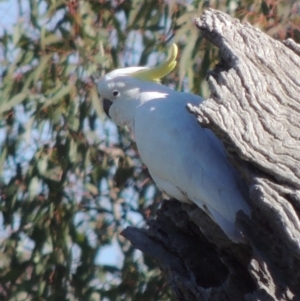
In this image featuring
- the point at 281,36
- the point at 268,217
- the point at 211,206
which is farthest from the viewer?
the point at 281,36

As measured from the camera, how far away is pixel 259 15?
3342 mm

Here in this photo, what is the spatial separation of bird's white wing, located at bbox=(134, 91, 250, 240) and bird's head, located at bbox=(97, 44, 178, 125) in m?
0.12

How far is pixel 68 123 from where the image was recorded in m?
3.30

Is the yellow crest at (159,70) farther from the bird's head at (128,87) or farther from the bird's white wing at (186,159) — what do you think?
the bird's white wing at (186,159)

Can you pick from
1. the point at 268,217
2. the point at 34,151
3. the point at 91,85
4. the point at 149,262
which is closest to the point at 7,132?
the point at 34,151

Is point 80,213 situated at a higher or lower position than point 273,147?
lower

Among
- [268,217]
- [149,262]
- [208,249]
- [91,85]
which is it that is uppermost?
[268,217]

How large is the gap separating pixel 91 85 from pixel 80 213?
1.49 feet

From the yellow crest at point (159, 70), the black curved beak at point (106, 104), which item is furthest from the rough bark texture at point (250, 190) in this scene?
the black curved beak at point (106, 104)

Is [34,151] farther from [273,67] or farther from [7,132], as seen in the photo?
[273,67]

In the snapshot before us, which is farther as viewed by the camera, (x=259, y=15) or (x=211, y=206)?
(x=259, y=15)

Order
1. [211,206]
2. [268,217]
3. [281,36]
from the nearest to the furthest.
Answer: [268,217]
[211,206]
[281,36]

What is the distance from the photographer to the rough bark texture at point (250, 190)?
213 cm

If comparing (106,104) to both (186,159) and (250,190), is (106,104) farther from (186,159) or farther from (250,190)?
(250,190)
